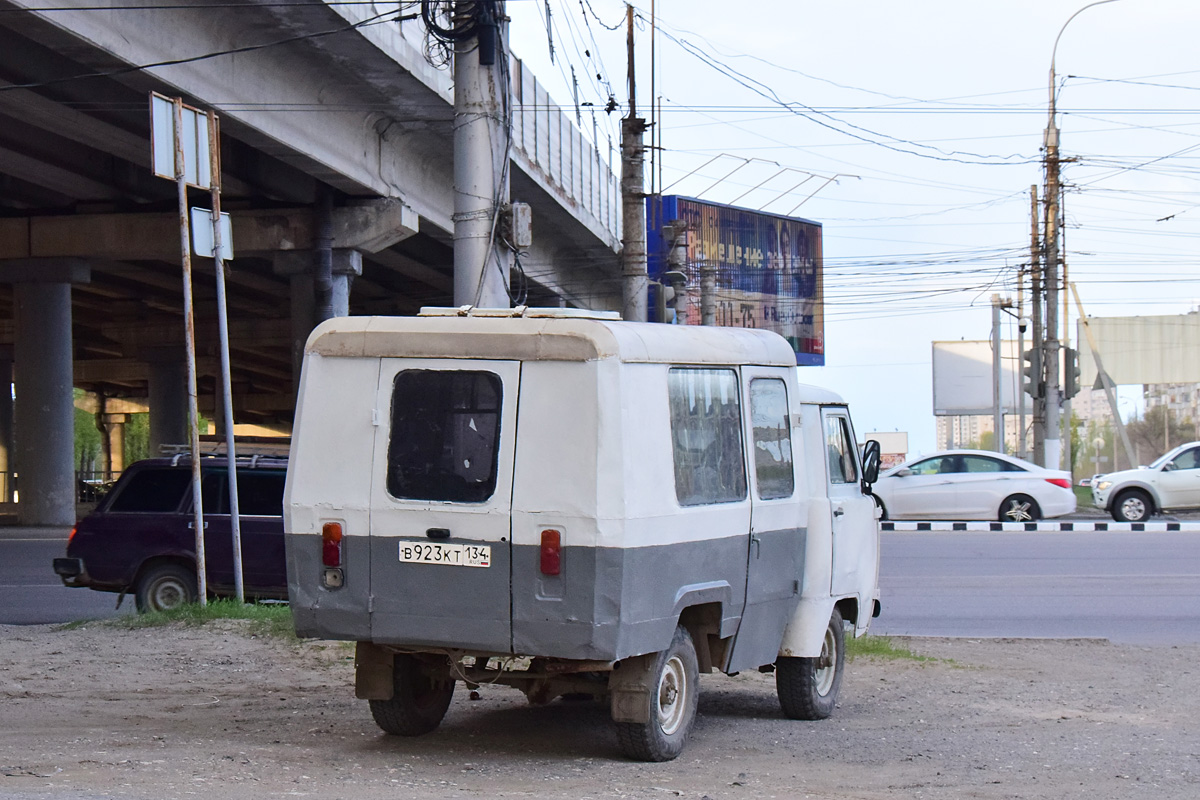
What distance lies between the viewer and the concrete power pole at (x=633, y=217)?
65.1 feet

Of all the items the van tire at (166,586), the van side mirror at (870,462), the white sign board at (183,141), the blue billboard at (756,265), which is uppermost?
the blue billboard at (756,265)

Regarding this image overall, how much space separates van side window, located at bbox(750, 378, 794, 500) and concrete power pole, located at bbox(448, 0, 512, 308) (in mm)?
4309

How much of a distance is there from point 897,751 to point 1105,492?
21.7 metres

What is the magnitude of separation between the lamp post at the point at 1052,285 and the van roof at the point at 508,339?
27699 millimetres

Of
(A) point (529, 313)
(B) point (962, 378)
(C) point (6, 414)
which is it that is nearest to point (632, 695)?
(A) point (529, 313)

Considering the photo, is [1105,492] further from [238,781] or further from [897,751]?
[238,781]

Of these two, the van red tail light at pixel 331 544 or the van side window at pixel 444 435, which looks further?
the van red tail light at pixel 331 544

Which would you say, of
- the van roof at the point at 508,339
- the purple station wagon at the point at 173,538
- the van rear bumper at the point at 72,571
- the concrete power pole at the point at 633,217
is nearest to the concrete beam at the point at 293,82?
the concrete power pole at the point at 633,217

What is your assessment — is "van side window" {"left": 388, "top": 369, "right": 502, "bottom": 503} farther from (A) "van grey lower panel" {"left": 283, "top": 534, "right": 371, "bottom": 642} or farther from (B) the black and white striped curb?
(B) the black and white striped curb

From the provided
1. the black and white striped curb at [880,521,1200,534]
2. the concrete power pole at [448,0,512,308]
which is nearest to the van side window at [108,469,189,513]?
the concrete power pole at [448,0,512,308]

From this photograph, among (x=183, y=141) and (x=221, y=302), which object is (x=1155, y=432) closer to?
(x=221, y=302)

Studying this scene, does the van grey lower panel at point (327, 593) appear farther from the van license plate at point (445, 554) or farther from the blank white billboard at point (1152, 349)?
the blank white billboard at point (1152, 349)

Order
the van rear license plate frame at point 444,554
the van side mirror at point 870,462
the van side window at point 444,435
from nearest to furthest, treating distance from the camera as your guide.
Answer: the van rear license plate frame at point 444,554, the van side window at point 444,435, the van side mirror at point 870,462

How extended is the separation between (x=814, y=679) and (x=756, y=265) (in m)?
56.1
